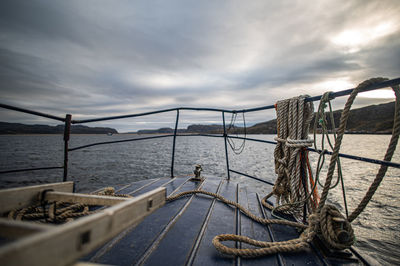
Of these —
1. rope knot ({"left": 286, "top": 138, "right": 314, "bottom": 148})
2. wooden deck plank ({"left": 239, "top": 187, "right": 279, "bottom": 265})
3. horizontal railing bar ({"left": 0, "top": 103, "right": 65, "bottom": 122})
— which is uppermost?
horizontal railing bar ({"left": 0, "top": 103, "right": 65, "bottom": 122})

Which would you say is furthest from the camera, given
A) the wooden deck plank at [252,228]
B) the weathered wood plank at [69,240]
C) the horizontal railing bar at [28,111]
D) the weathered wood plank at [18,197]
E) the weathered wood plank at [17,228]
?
the horizontal railing bar at [28,111]

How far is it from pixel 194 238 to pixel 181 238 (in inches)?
4.0

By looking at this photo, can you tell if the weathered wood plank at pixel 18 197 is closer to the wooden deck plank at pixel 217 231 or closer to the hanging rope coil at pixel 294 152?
the wooden deck plank at pixel 217 231

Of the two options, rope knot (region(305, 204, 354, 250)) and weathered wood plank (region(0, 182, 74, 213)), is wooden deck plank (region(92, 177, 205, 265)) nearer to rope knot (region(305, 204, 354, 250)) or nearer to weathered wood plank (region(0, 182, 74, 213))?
weathered wood plank (region(0, 182, 74, 213))

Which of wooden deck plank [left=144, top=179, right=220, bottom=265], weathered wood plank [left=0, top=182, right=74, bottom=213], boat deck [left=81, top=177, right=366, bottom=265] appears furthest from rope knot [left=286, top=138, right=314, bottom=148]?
weathered wood plank [left=0, top=182, right=74, bottom=213]

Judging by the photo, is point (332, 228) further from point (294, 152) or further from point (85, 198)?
point (85, 198)

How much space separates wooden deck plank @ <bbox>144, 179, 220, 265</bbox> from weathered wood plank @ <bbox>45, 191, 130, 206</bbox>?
1.68 feet

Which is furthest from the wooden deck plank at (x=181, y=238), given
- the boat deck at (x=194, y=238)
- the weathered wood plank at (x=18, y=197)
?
the weathered wood plank at (x=18, y=197)

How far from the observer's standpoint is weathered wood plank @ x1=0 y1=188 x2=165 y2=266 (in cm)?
40

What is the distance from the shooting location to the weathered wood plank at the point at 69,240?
1.30ft

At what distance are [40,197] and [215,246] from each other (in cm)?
112

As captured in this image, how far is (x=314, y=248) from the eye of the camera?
1.33 metres

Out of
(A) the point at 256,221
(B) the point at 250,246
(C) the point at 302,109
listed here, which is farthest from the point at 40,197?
(C) the point at 302,109

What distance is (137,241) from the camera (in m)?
1.31
